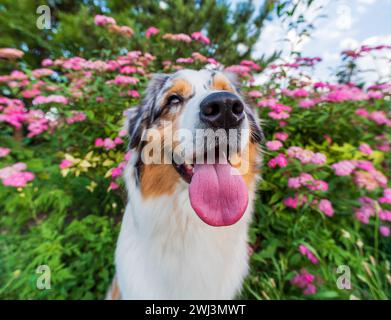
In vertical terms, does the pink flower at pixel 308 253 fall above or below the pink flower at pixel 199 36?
below

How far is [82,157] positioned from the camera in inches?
92.3

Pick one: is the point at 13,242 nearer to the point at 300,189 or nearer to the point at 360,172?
the point at 300,189

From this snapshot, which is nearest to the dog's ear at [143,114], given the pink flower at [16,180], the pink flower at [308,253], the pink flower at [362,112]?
the pink flower at [16,180]

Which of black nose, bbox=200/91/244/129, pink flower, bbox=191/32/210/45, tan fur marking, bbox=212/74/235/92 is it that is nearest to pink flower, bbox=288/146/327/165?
tan fur marking, bbox=212/74/235/92

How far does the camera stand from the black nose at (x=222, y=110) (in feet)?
3.81

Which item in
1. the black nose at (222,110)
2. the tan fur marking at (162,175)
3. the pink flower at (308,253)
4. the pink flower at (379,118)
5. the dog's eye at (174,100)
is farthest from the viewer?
the pink flower at (379,118)

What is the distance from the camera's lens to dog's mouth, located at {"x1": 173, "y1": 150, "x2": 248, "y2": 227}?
51.2 inches

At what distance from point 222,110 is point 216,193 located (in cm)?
46

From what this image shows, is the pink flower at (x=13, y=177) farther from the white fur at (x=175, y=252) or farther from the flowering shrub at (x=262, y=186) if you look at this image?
the white fur at (x=175, y=252)

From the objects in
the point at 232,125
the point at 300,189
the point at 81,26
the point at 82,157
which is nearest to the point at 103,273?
the point at 82,157

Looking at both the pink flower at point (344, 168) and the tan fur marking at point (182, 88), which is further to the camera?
the pink flower at point (344, 168)

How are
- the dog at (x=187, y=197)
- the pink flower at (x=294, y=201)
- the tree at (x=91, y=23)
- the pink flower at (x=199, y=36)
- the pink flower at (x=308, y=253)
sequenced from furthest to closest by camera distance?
the tree at (x=91, y=23)
the pink flower at (x=199, y=36)
the pink flower at (x=294, y=201)
the pink flower at (x=308, y=253)
the dog at (x=187, y=197)

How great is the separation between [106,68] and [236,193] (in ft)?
6.37

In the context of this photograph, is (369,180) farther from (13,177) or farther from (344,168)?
(13,177)
